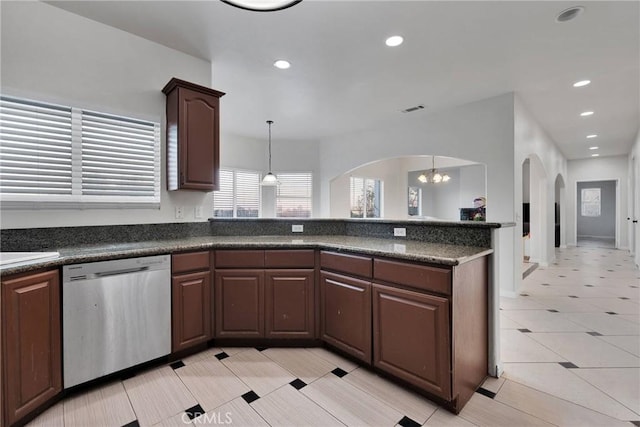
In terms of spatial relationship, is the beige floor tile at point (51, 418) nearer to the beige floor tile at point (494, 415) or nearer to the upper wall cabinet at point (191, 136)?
the upper wall cabinet at point (191, 136)

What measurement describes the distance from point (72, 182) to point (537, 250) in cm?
761

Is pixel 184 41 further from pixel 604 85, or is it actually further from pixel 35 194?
pixel 604 85

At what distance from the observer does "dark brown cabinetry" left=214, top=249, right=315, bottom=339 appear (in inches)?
96.4

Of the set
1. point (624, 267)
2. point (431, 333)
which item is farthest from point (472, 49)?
point (624, 267)

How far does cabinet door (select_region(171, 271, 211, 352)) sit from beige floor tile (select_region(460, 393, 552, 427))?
196 cm

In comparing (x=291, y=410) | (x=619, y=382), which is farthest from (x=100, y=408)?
(x=619, y=382)

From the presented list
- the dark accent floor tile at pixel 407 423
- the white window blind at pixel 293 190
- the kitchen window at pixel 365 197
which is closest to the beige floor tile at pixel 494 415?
the dark accent floor tile at pixel 407 423

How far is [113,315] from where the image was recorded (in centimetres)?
194

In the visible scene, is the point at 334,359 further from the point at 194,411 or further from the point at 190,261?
the point at 190,261

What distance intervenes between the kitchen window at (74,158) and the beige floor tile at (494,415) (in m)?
2.87

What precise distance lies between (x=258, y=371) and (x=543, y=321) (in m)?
3.03

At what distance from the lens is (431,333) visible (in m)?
1.74

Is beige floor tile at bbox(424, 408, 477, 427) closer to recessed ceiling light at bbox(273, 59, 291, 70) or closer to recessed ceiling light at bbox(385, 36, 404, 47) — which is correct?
recessed ceiling light at bbox(385, 36, 404, 47)

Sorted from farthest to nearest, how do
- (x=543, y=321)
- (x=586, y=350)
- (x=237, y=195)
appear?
(x=237, y=195), (x=543, y=321), (x=586, y=350)
